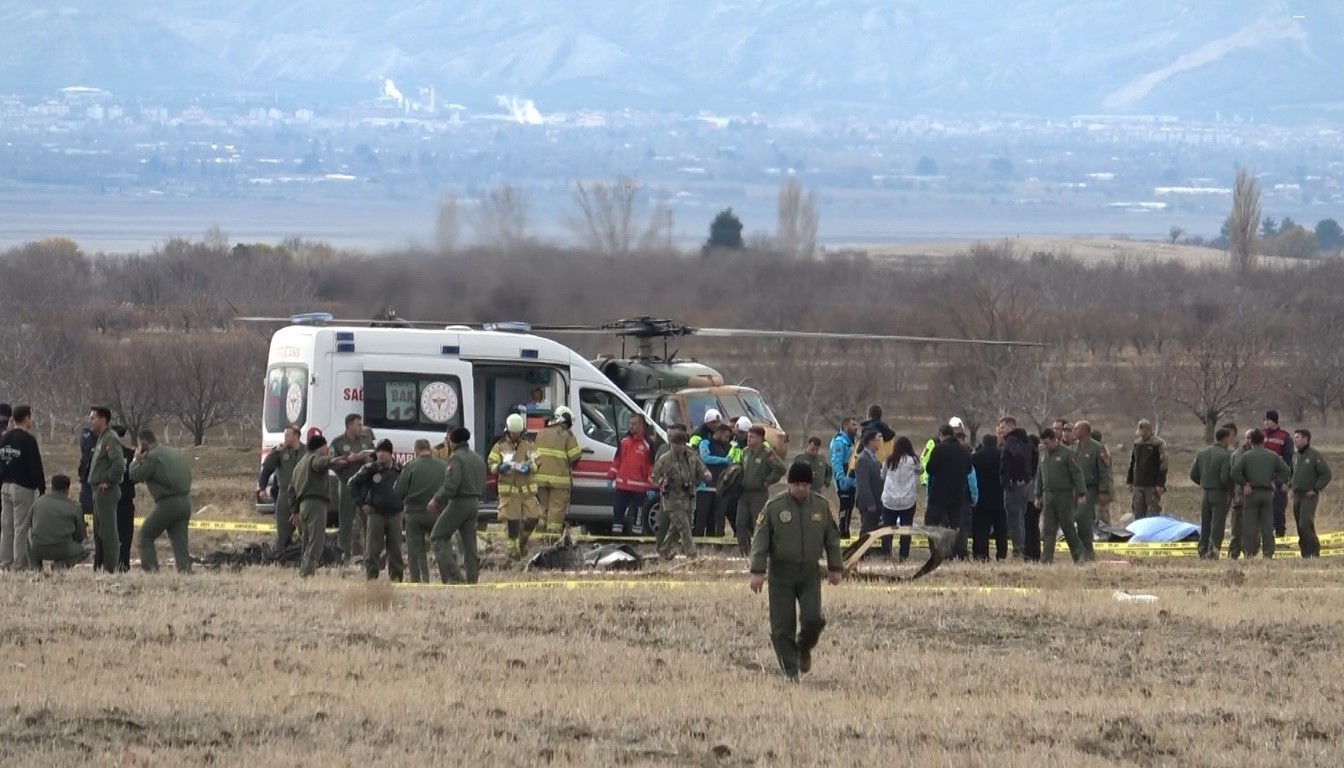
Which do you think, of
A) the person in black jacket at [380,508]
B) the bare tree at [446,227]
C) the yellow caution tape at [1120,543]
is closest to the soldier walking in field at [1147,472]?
the yellow caution tape at [1120,543]

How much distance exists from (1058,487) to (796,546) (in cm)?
783

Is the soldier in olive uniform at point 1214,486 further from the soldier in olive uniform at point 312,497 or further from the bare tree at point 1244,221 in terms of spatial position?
the bare tree at point 1244,221

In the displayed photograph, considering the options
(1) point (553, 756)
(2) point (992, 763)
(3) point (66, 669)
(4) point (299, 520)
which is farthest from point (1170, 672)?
(4) point (299, 520)

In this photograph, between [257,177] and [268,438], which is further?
[257,177]

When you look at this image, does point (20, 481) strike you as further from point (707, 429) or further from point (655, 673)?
point (655, 673)

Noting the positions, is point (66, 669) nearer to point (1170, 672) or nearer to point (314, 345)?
point (1170, 672)

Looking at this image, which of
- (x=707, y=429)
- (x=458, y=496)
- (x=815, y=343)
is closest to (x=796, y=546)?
(x=458, y=496)

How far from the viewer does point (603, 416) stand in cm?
→ 2380

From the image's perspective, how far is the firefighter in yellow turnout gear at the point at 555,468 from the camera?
69.8ft

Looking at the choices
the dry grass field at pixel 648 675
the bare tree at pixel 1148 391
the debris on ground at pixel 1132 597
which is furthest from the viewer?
the bare tree at pixel 1148 391

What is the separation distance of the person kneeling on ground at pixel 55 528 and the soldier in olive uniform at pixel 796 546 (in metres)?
7.63

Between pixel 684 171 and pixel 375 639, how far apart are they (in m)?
176

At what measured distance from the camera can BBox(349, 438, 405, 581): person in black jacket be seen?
18.3 metres

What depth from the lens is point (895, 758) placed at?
428 inches
